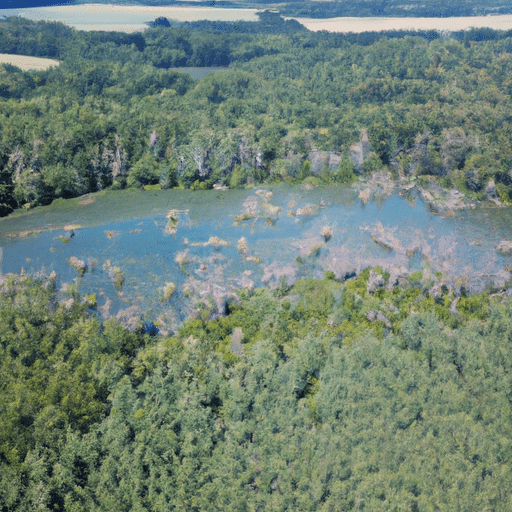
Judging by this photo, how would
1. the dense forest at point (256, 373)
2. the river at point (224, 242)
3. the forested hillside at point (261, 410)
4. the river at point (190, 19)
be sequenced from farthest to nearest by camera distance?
1. the river at point (190, 19)
2. the river at point (224, 242)
3. the dense forest at point (256, 373)
4. the forested hillside at point (261, 410)

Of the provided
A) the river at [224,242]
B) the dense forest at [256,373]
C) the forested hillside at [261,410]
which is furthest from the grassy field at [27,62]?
the forested hillside at [261,410]

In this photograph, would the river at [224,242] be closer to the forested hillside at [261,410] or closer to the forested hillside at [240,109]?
the forested hillside at [240,109]

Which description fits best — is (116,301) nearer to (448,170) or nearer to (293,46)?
(448,170)

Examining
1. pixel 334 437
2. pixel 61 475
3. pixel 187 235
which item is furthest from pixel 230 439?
pixel 187 235

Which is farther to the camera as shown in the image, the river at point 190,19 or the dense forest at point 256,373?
the river at point 190,19

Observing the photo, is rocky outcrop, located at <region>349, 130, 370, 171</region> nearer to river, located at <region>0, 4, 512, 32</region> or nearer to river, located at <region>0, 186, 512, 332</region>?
river, located at <region>0, 186, 512, 332</region>

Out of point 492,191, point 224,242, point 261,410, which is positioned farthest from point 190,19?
point 261,410

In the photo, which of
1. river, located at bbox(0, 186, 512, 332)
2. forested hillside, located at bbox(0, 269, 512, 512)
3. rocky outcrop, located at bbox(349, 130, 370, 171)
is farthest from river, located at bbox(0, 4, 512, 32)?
forested hillside, located at bbox(0, 269, 512, 512)
